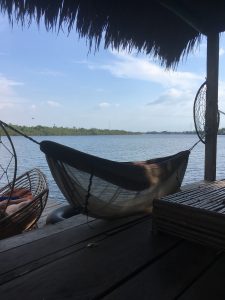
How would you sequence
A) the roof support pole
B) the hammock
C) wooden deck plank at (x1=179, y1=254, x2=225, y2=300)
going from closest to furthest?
wooden deck plank at (x1=179, y1=254, x2=225, y2=300) → the hammock → the roof support pole

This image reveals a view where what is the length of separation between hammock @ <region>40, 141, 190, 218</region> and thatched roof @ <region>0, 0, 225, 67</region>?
1085 millimetres

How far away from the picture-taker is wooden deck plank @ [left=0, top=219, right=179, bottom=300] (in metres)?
1.12

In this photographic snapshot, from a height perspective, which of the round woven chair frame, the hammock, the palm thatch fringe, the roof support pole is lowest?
the round woven chair frame

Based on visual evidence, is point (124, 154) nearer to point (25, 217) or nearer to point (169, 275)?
point (25, 217)

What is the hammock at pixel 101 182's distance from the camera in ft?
5.43

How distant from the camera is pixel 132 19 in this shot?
2531 millimetres

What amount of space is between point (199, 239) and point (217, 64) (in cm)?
185

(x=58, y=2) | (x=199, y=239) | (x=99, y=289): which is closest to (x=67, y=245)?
(x=99, y=289)

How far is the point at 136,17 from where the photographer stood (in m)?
2.53

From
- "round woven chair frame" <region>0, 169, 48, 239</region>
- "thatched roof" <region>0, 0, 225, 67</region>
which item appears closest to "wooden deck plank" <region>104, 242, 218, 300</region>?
"round woven chair frame" <region>0, 169, 48, 239</region>

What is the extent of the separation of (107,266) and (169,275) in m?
0.26

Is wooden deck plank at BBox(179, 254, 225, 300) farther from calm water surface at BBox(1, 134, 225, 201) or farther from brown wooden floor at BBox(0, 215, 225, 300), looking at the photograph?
calm water surface at BBox(1, 134, 225, 201)

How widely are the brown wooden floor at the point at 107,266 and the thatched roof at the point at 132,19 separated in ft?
4.81

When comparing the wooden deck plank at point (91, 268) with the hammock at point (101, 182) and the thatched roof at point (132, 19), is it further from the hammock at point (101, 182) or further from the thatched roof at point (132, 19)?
the thatched roof at point (132, 19)
